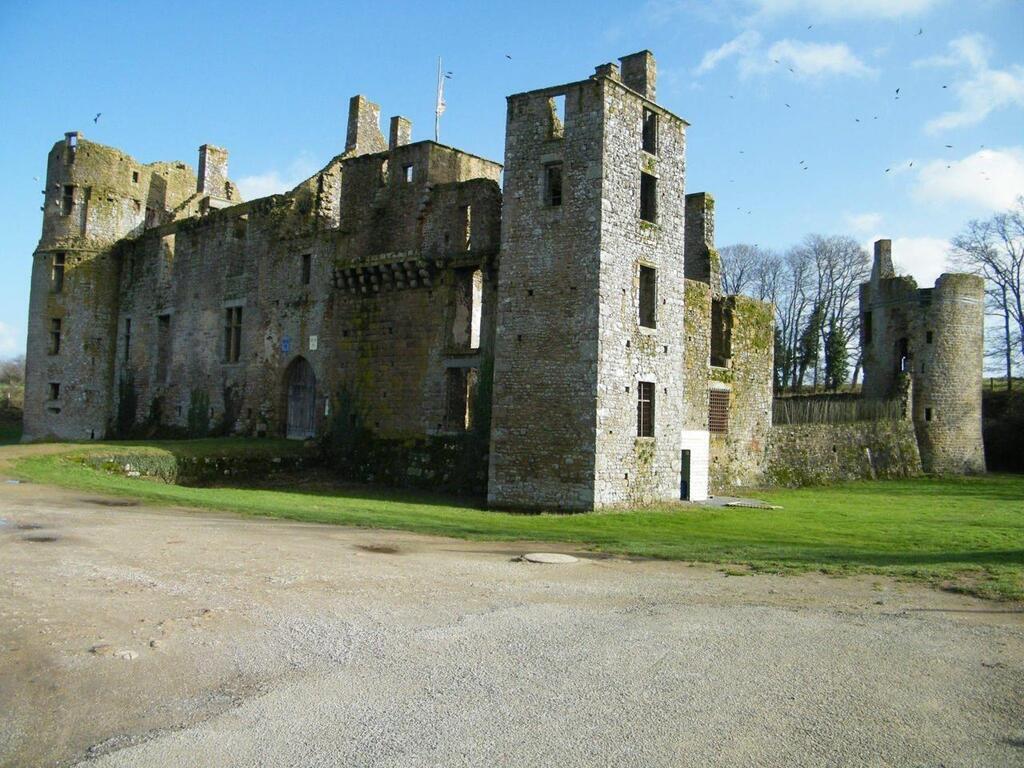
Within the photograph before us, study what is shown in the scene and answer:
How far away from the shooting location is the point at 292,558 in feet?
36.0

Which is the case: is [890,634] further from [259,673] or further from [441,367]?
[441,367]

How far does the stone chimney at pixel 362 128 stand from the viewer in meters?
29.4

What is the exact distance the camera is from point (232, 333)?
30.1m

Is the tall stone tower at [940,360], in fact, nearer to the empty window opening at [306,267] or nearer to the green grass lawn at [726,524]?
the green grass lawn at [726,524]

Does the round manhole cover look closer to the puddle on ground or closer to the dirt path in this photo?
the dirt path

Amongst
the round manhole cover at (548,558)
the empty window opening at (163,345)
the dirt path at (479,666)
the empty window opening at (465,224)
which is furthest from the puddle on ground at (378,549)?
the empty window opening at (163,345)

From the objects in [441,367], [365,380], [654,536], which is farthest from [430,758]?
[365,380]

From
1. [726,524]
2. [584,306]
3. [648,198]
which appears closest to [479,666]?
[726,524]

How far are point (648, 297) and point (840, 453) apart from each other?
15.9 metres

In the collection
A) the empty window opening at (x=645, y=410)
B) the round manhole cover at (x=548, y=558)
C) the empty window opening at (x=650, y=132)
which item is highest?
the empty window opening at (x=650, y=132)

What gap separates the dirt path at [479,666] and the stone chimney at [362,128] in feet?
69.7

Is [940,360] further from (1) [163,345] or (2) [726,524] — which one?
(1) [163,345]

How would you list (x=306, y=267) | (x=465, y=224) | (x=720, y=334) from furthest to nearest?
(x=306, y=267) < (x=720, y=334) < (x=465, y=224)

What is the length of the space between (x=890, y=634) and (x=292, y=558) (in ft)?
23.3
